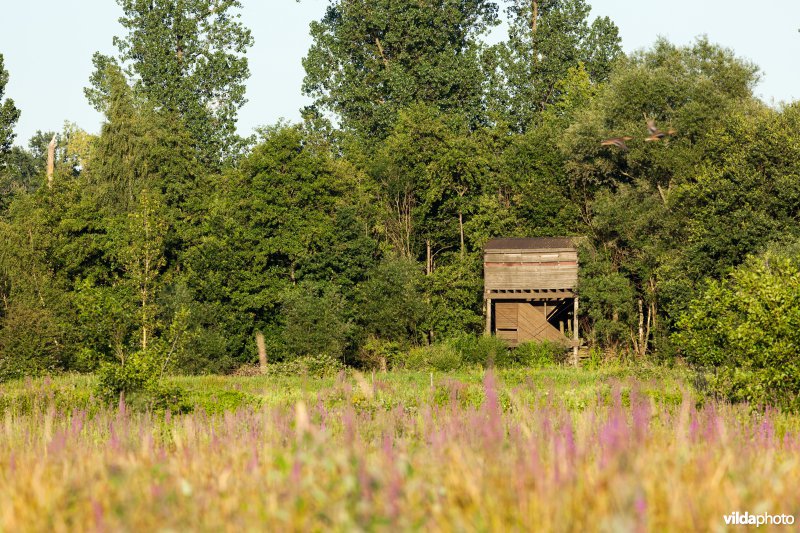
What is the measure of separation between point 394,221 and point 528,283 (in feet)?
29.2

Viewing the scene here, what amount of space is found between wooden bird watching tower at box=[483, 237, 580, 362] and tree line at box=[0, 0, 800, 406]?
3.70 ft

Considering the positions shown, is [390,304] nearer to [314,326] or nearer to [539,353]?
[314,326]

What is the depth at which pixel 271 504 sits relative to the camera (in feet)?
15.6

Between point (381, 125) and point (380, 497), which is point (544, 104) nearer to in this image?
point (381, 125)

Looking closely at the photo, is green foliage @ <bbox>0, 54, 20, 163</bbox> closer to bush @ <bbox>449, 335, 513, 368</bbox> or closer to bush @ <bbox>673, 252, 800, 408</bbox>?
bush @ <bbox>449, 335, 513, 368</bbox>

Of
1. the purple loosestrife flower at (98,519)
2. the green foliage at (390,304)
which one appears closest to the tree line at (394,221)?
the green foliage at (390,304)

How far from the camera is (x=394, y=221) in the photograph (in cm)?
5275

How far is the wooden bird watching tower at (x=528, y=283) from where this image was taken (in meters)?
46.4

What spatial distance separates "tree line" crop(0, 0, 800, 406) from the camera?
4084 centimetres

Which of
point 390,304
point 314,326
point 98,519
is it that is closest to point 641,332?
point 390,304

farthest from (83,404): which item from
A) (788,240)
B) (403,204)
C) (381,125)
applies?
(381,125)

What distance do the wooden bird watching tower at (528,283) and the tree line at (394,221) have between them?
1127 mm

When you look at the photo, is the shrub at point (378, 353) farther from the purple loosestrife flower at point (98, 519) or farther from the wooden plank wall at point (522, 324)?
the purple loosestrife flower at point (98, 519)

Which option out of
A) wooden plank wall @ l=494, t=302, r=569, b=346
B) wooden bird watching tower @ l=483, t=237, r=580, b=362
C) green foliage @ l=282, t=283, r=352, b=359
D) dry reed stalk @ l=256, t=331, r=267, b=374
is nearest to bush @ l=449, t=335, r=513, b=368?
→ wooden bird watching tower @ l=483, t=237, r=580, b=362
